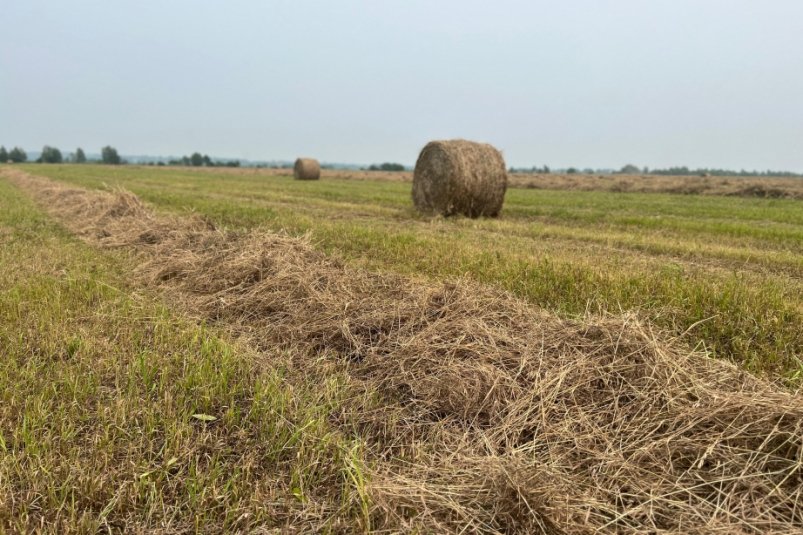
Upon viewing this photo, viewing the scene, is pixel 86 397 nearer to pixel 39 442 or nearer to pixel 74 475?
pixel 39 442

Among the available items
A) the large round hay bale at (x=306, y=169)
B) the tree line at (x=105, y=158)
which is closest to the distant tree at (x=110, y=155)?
the tree line at (x=105, y=158)

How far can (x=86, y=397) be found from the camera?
3258mm

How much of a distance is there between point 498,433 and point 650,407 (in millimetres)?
894

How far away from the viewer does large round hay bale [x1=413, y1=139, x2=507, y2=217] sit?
1449cm

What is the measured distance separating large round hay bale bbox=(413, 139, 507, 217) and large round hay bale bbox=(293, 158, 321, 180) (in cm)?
3070

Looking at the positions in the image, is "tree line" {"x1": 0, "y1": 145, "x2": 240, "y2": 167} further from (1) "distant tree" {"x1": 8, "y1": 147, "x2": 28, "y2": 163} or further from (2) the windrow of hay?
(2) the windrow of hay

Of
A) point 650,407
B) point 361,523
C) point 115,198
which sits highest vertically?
point 115,198

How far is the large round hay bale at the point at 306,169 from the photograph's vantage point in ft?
147

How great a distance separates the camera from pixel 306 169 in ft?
147

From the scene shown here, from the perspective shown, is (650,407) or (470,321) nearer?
(650,407)

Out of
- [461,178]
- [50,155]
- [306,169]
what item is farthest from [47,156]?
[461,178]

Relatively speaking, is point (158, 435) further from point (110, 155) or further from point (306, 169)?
point (110, 155)

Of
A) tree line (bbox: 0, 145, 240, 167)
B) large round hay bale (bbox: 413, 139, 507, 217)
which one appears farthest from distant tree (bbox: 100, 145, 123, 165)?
large round hay bale (bbox: 413, 139, 507, 217)

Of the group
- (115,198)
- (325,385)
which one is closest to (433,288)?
(325,385)
